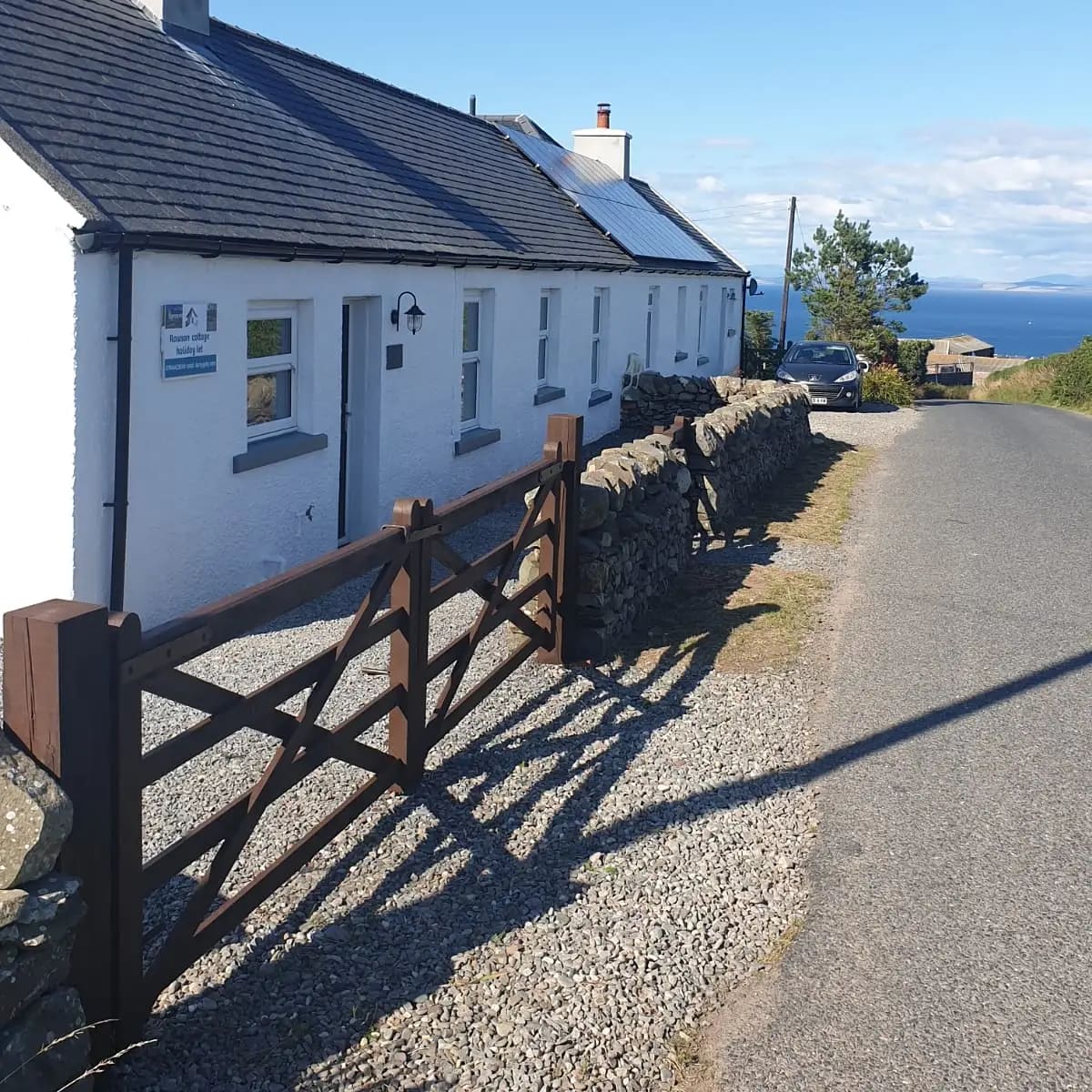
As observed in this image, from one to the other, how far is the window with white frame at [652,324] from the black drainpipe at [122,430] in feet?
52.1

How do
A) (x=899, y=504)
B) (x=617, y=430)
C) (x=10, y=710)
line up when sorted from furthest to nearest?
(x=617, y=430) → (x=899, y=504) → (x=10, y=710)

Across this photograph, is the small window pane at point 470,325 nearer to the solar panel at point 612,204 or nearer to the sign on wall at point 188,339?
the sign on wall at point 188,339

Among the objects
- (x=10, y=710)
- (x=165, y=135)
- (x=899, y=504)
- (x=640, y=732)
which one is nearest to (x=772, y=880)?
(x=640, y=732)

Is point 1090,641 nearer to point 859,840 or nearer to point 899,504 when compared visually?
point 859,840

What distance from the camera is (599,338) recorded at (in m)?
20.1

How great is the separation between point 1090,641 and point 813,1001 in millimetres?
5776

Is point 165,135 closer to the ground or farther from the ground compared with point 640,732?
farther from the ground

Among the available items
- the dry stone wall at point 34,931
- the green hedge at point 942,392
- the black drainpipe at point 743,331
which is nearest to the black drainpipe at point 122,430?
the dry stone wall at point 34,931

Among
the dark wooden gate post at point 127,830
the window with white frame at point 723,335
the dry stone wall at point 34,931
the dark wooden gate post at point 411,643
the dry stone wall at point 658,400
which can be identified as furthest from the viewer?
the window with white frame at point 723,335

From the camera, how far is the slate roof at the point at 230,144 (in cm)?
834

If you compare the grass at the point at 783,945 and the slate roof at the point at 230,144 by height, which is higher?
the slate roof at the point at 230,144

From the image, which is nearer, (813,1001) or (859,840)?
A: (813,1001)

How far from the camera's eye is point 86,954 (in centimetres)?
360

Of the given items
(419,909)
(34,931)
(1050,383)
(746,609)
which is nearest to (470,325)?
(746,609)
